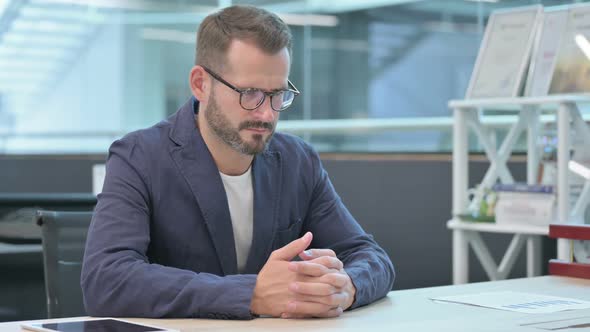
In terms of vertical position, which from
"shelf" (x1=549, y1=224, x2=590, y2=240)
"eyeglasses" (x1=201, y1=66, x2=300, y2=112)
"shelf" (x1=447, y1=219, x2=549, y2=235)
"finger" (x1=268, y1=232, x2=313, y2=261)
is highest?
"eyeglasses" (x1=201, y1=66, x2=300, y2=112)

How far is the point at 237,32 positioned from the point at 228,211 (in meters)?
0.40

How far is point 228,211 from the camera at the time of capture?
2.06 meters

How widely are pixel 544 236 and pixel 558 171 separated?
1.92ft

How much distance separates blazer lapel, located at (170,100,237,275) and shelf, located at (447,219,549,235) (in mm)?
1729

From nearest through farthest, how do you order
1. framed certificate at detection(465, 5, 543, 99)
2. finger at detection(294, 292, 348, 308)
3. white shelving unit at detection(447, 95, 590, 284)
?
finger at detection(294, 292, 348, 308) → framed certificate at detection(465, 5, 543, 99) → white shelving unit at detection(447, 95, 590, 284)

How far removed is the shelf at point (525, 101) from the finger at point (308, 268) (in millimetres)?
1885

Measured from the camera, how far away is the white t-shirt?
2115 mm

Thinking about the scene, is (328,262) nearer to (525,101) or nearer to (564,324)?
(564,324)

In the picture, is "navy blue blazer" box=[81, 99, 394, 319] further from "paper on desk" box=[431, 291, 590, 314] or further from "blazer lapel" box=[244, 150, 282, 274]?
"paper on desk" box=[431, 291, 590, 314]

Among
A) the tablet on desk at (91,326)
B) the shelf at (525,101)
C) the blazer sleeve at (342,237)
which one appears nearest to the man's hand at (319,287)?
the blazer sleeve at (342,237)

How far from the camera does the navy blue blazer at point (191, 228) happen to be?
1.72 metres

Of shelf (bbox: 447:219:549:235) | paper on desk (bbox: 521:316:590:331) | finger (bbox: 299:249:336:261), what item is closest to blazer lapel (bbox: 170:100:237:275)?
finger (bbox: 299:249:336:261)

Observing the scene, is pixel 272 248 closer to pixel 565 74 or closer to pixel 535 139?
pixel 565 74

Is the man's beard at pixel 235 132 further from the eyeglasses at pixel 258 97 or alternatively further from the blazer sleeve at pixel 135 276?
the blazer sleeve at pixel 135 276
